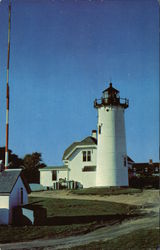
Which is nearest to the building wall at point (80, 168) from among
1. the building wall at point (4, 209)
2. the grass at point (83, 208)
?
the grass at point (83, 208)

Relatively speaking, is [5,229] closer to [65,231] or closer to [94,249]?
[65,231]

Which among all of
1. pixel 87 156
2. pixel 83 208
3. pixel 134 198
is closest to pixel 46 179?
pixel 87 156

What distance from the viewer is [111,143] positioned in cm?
3266

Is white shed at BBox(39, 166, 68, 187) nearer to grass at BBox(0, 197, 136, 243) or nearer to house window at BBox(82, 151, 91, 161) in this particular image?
house window at BBox(82, 151, 91, 161)

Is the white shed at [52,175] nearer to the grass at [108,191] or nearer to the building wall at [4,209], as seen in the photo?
the grass at [108,191]

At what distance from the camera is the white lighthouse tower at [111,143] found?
32.5 metres

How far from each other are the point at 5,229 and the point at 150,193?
15.9 metres

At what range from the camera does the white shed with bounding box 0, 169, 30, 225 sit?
16953 millimetres

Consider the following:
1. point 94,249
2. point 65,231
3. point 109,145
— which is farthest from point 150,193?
point 94,249

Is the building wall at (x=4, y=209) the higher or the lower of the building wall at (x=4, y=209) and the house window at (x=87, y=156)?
the lower

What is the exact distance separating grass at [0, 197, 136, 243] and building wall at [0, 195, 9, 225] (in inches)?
32.2

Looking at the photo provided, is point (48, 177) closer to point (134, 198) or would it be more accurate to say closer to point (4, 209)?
point (134, 198)

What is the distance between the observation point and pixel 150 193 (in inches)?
1110

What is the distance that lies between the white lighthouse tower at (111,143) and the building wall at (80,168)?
6.96ft
